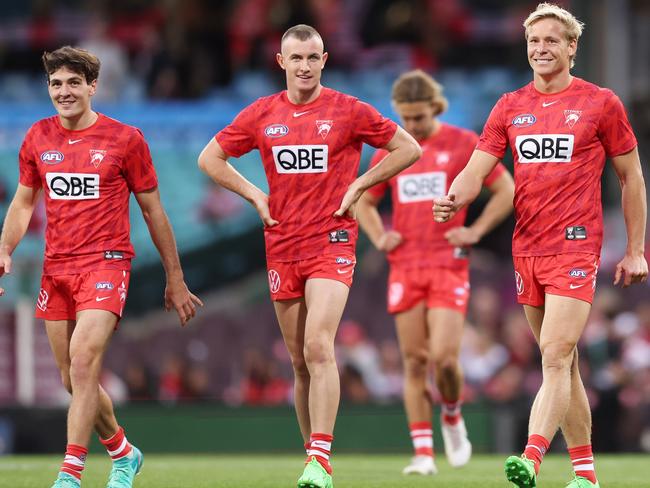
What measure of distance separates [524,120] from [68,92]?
2.66m

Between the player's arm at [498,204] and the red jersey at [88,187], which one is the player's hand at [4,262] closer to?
the red jersey at [88,187]

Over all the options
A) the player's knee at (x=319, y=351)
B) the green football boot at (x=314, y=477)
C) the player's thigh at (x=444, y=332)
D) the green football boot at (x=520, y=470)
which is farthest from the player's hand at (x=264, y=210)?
the player's thigh at (x=444, y=332)

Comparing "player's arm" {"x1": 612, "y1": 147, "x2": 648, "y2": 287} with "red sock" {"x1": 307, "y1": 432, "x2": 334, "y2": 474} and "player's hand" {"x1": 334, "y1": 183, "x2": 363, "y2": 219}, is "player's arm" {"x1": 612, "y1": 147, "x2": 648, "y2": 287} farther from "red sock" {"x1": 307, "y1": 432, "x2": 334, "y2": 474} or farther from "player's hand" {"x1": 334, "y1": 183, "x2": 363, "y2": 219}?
"red sock" {"x1": 307, "y1": 432, "x2": 334, "y2": 474}

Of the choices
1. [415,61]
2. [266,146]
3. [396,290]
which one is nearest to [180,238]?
[415,61]

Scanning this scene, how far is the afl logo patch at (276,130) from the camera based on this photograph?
27.0 ft

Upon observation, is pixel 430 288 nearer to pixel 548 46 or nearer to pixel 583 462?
pixel 583 462

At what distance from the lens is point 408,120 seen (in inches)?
416

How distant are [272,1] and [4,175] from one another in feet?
16.7

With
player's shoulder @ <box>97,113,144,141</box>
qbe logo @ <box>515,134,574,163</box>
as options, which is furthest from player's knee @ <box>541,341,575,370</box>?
player's shoulder @ <box>97,113,144,141</box>

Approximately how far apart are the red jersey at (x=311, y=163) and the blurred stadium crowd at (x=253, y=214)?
6.72 metres

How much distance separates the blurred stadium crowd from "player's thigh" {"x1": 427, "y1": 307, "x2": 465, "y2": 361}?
4123mm

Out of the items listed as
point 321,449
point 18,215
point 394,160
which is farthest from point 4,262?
point 394,160

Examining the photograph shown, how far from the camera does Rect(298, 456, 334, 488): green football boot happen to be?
7.39 m

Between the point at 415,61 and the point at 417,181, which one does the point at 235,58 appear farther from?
the point at 417,181
